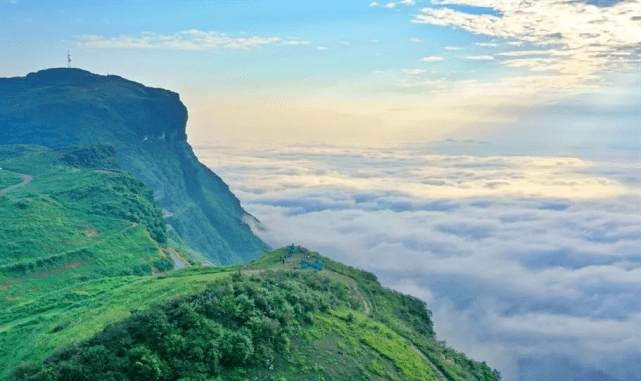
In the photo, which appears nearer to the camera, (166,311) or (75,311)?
(166,311)

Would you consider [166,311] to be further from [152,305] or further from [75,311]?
[75,311]

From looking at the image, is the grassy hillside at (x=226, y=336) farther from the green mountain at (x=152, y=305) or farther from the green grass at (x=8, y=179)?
the green grass at (x=8, y=179)

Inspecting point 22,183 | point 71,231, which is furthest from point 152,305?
point 22,183

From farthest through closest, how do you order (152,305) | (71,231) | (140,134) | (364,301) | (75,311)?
(140,134) < (71,231) < (364,301) < (75,311) < (152,305)

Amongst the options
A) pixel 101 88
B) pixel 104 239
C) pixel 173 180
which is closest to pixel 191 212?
pixel 173 180

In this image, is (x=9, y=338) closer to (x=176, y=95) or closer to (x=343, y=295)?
(x=343, y=295)

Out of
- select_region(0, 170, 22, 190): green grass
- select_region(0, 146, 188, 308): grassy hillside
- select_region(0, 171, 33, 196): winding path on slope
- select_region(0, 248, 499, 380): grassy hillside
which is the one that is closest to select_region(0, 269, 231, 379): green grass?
select_region(0, 248, 499, 380): grassy hillside
